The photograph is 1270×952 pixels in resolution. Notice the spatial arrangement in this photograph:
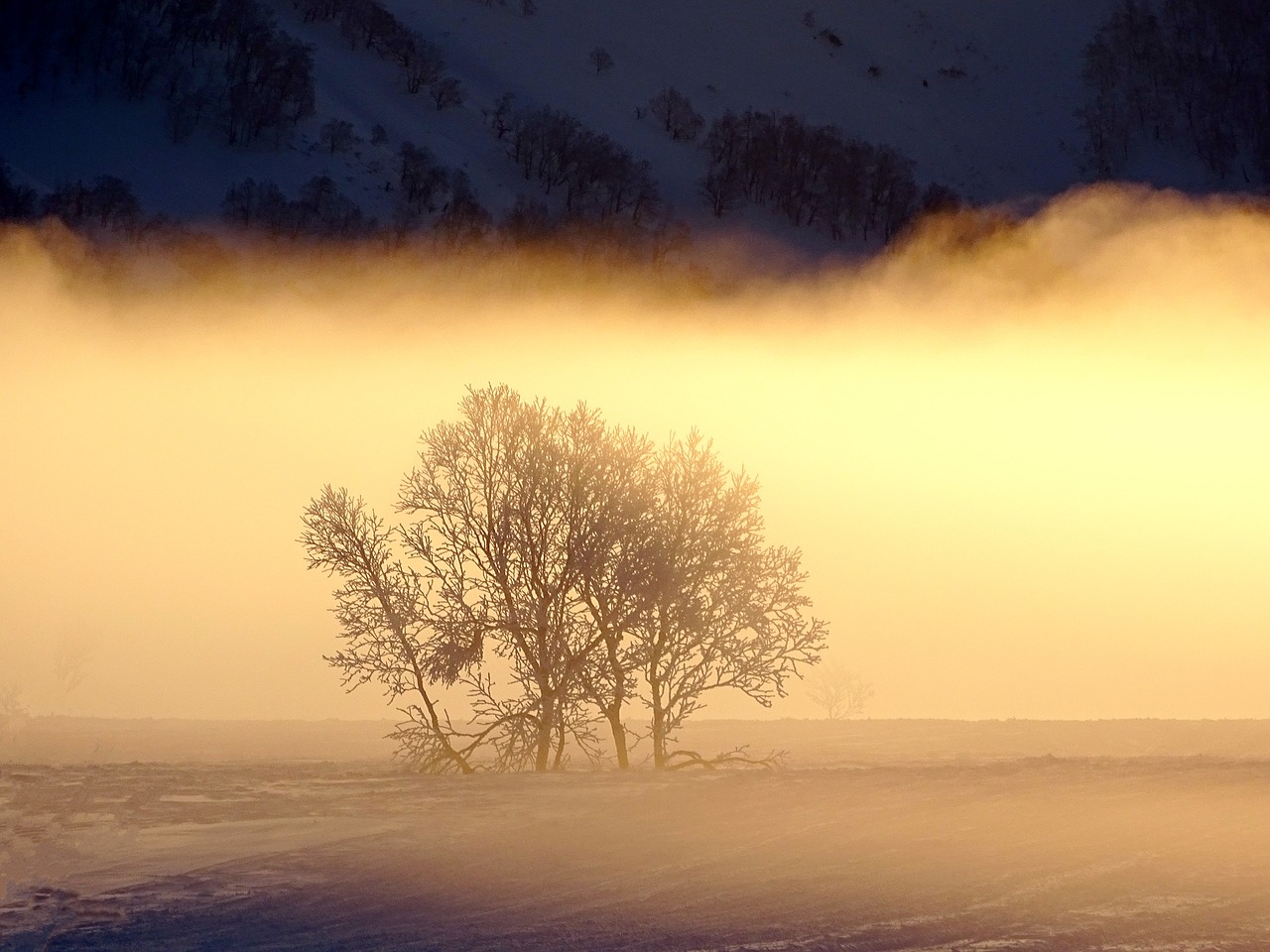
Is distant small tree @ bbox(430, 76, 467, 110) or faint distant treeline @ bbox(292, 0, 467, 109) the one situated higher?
faint distant treeline @ bbox(292, 0, 467, 109)

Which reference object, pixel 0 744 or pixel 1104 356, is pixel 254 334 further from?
pixel 1104 356

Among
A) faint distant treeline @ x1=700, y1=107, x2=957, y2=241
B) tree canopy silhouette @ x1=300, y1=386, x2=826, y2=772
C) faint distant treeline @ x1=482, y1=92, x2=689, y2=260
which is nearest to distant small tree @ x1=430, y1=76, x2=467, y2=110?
faint distant treeline @ x1=482, y1=92, x2=689, y2=260

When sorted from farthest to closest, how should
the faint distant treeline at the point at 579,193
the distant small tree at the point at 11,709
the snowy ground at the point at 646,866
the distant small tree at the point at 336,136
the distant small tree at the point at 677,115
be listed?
the distant small tree at the point at 677,115, the faint distant treeline at the point at 579,193, the distant small tree at the point at 336,136, the distant small tree at the point at 11,709, the snowy ground at the point at 646,866

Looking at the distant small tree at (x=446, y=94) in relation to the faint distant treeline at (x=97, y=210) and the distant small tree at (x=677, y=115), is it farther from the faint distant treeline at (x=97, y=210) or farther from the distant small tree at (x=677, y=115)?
the faint distant treeline at (x=97, y=210)

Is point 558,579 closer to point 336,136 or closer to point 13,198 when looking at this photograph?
point 13,198

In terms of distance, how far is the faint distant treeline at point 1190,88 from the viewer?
143m

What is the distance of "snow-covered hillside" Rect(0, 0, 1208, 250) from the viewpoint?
86.5 m

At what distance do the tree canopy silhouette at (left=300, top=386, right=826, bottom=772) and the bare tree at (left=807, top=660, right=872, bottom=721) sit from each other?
2748 inches

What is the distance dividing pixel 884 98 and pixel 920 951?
179 m

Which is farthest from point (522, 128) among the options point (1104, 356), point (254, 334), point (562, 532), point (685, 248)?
point (562, 532)

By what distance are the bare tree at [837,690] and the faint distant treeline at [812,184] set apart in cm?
4111

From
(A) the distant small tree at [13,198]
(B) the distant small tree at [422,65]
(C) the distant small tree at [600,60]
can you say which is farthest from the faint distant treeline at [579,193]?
(C) the distant small tree at [600,60]

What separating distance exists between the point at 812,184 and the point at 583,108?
32.7 m

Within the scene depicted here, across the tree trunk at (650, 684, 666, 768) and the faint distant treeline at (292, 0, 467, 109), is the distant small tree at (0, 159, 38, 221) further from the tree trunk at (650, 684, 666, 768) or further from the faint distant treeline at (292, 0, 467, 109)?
the tree trunk at (650, 684, 666, 768)
